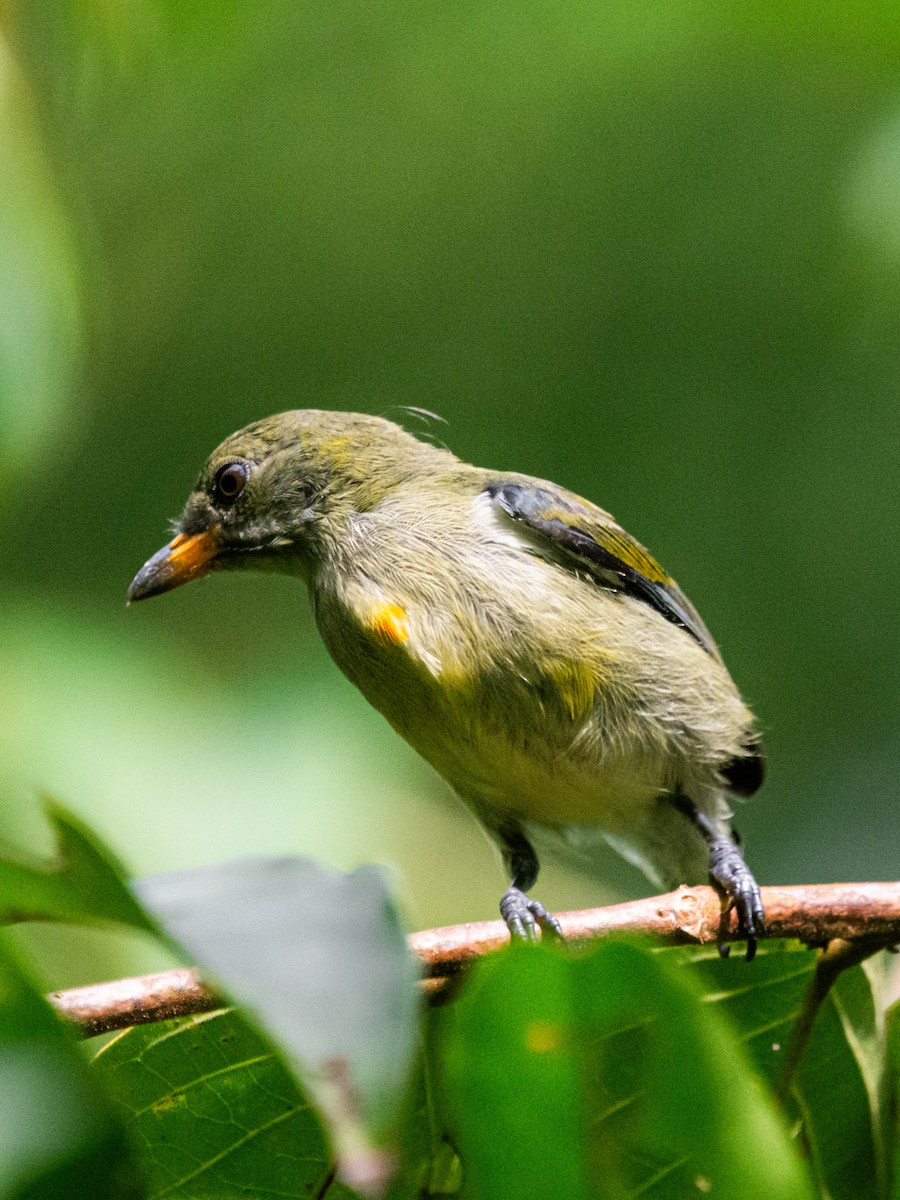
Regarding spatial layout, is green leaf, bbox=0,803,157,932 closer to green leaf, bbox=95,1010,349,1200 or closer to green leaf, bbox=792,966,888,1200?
green leaf, bbox=95,1010,349,1200

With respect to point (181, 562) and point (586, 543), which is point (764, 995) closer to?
point (586, 543)

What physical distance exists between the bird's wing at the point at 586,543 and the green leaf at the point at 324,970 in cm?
213

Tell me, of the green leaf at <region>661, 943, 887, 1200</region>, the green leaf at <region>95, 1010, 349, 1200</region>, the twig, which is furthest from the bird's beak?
the twig

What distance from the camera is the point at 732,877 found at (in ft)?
9.54

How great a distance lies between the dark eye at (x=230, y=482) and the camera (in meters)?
3.42

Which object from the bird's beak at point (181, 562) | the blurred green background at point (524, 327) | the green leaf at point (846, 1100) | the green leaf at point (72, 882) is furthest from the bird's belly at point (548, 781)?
the green leaf at point (72, 882)

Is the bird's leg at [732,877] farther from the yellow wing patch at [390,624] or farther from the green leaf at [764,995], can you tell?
the yellow wing patch at [390,624]

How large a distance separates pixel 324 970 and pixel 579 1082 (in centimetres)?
32

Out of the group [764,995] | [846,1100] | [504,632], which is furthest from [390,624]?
[846,1100]

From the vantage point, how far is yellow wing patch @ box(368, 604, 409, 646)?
2938 millimetres

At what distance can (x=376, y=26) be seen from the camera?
5.77 meters

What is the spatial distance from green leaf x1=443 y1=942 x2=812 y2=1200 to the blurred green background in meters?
3.64

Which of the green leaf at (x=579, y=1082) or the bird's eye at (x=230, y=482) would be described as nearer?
the green leaf at (x=579, y=1082)

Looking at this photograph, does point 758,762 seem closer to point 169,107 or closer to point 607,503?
point 607,503
